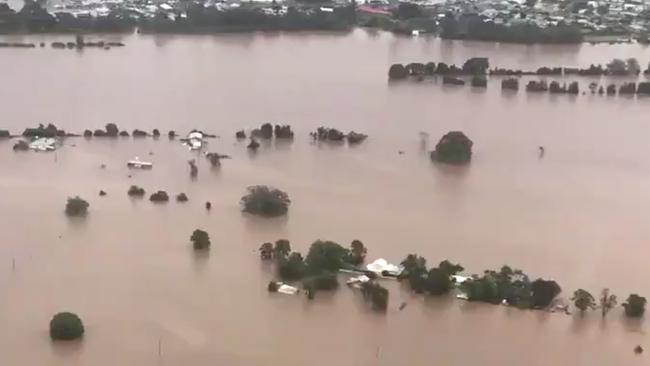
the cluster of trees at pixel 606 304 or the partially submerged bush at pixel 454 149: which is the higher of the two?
the partially submerged bush at pixel 454 149

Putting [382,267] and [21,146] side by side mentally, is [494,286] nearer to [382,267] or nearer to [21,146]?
[382,267]

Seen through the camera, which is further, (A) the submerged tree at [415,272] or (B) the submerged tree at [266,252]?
(B) the submerged tree at [266,252]

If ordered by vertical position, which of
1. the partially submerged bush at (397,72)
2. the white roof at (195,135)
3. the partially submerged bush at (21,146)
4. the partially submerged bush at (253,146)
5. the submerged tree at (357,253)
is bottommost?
the submerged tree at (357,253)

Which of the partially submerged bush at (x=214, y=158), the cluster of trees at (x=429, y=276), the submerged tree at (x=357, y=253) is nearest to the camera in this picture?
the cluster of trees at (x=429, y=276)

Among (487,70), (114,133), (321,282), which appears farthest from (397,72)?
(321,282)

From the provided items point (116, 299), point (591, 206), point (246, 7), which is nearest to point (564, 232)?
point (591, 206)

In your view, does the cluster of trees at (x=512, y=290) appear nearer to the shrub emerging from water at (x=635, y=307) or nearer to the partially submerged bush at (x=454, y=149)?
the shrub emerging from water at (x=635, y=307)

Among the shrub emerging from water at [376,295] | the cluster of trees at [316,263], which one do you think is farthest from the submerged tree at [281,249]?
the shrub emerging from water at [376,295]
